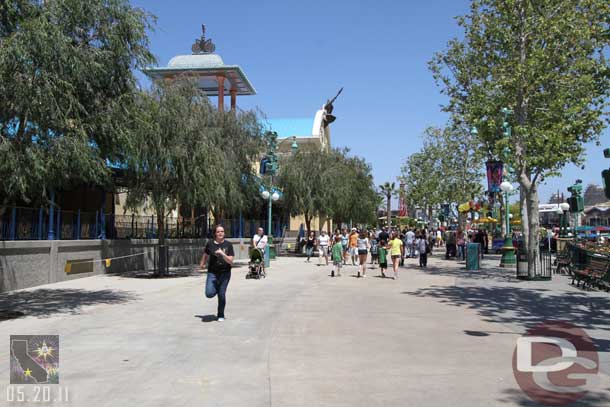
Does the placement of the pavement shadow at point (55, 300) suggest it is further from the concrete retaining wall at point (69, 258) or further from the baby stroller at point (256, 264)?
the baby stroller at point (256, 264)

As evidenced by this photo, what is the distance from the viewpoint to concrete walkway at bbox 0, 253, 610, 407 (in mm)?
5652

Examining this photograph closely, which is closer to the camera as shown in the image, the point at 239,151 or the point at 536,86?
the point at 536,86

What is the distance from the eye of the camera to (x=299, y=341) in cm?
820

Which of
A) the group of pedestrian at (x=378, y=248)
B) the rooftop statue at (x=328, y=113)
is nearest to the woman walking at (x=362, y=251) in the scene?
the group of pedestrian at (x=378, y=248)

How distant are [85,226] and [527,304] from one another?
553 inches

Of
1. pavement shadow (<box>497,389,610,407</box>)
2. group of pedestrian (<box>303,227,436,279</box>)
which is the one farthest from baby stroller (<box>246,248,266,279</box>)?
pavement shadow (<box>497,389,610,407</box>)

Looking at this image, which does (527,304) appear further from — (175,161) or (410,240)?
(410,240)

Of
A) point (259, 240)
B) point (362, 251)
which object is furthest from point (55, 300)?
point (362, 251)

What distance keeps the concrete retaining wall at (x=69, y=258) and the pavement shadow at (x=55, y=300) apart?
2.37ft

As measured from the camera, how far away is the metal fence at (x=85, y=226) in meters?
15.1

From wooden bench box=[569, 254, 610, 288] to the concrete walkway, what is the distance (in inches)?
19.2

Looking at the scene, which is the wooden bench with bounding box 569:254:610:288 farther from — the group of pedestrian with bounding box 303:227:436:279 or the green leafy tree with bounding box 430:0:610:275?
the group of pedestrian with bounding box 303:227:436:279

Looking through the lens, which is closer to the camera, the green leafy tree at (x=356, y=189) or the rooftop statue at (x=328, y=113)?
the green leafy tree at (x=356, y=189)

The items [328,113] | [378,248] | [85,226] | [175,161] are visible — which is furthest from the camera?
[328,113]
